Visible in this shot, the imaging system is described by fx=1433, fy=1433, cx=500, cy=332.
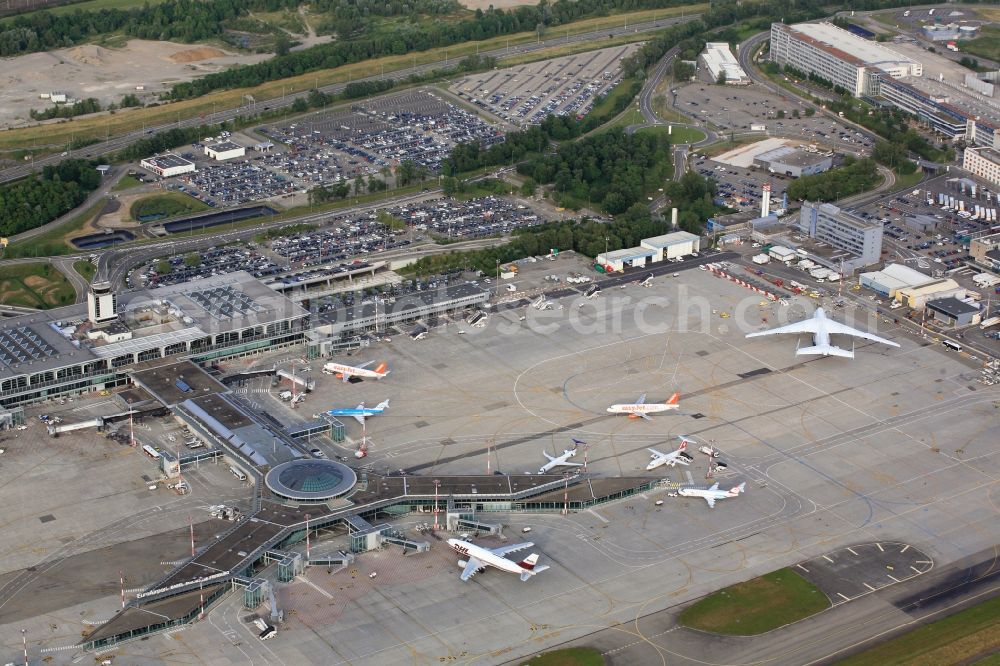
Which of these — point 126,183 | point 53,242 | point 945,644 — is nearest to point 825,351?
point 945,644

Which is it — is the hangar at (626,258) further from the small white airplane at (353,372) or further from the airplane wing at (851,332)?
the small white airplane at (353,372)

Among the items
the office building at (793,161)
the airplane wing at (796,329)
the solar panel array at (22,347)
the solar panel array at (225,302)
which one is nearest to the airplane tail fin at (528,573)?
the airplane wing at (796,329)

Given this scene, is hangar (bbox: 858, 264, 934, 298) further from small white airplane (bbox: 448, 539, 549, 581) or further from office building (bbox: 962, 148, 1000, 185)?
small white airplane (bbox: 448, 539, 549, 581)

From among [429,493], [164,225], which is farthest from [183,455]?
[164,225]

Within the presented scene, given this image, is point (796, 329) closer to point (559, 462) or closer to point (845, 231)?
point (845, 231)

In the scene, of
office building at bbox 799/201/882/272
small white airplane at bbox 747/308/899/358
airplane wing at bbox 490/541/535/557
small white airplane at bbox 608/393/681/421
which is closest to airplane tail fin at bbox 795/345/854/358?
small white airplane at bbox 747/308/899/358

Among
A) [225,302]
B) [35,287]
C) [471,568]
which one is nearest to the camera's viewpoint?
[471,568]
